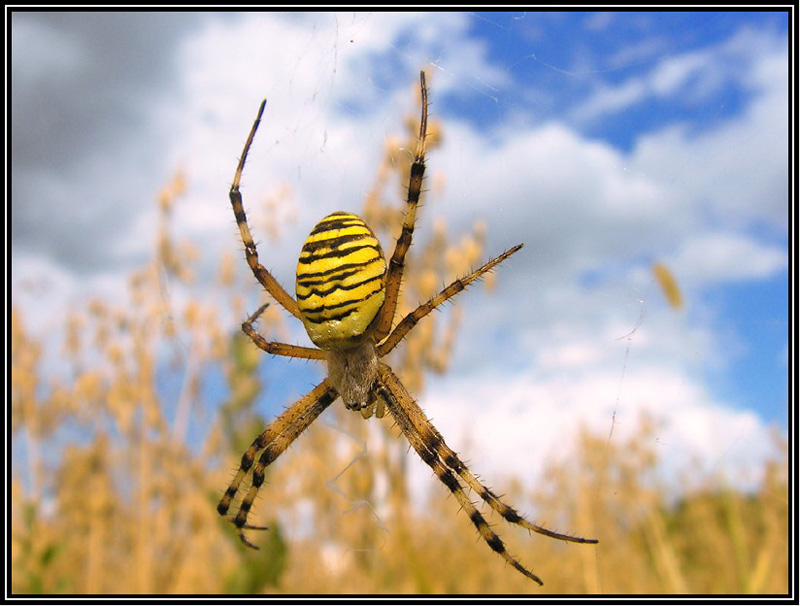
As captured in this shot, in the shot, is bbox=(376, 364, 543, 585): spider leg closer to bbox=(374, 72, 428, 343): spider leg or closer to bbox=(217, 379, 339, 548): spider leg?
bbox=(217, 379, 339, 548): spider leg

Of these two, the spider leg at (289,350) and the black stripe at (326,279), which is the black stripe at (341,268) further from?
the spider leg at (289,350)

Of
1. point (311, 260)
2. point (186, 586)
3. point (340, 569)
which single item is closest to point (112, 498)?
point (186, 586)


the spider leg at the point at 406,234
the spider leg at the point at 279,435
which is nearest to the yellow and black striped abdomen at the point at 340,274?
the spider leg at the point at 406,234

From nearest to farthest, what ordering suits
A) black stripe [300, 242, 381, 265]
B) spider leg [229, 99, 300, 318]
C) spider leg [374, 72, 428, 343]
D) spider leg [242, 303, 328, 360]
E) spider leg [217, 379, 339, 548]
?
black stripe [300, 242, 381, 265] < spider leg [374, 72, 428, 343] < spider leg [229, 99, 300, 318] < spider leg [242, 303, 328, 360] < spider leg [217, 379, 339, 548]

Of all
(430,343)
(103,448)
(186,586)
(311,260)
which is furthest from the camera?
(103,448)

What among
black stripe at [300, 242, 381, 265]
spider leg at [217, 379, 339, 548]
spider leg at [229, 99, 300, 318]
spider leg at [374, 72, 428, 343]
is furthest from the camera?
spider leg at [217, 379, 339, 548]

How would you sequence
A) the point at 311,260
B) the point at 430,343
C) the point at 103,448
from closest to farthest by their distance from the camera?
the point at 311,260, the point at 430,343, the point at 103,448

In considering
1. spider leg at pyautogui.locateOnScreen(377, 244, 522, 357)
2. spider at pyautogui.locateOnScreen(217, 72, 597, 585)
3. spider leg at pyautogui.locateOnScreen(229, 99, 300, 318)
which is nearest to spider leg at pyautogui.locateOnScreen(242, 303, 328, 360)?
spider at pyautogui.locateOnScreen(217, 72, 597, 585)

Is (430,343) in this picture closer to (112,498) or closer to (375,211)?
(375,211)
